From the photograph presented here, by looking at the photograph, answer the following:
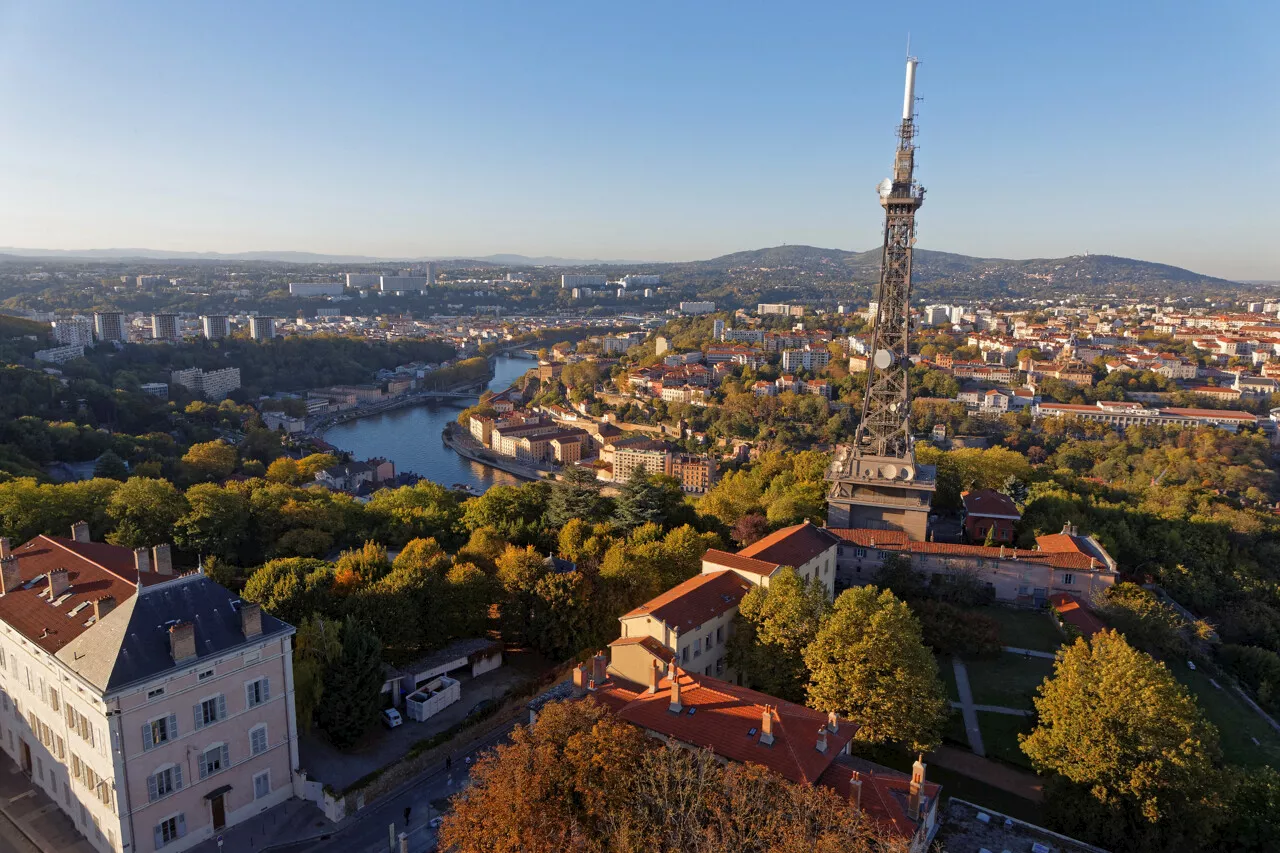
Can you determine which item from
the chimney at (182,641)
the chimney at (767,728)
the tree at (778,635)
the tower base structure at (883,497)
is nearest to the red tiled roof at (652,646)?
the tree at (778,635)

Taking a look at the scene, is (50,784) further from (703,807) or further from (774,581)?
(774,581)

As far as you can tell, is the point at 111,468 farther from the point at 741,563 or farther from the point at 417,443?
the point at 417,443

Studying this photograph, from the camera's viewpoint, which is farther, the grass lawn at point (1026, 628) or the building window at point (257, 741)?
the grass lawn at point (1026, 628)

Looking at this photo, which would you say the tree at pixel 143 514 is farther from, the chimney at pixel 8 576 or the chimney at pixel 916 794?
the chimney at pixel 916 794

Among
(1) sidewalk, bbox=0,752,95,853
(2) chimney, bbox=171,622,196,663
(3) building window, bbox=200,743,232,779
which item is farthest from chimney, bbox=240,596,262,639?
(1) sidewalk, bbox=0,752,95,853

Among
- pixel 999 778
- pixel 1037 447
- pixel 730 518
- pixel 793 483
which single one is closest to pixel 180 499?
pixel 730 518
